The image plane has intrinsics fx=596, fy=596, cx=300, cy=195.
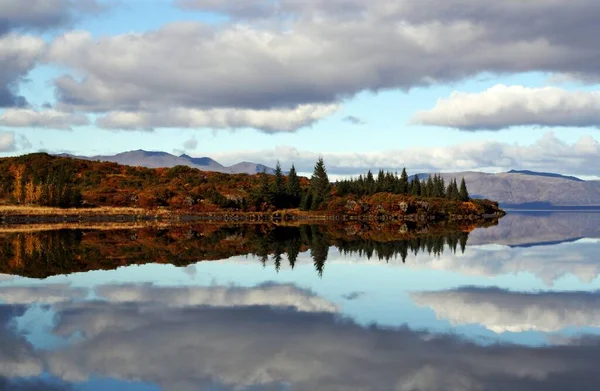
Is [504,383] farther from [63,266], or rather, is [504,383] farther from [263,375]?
[63,266]

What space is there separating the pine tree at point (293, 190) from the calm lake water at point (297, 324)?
413 feet

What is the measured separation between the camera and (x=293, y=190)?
17950 centimetres

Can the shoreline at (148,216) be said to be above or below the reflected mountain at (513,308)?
Answer: above

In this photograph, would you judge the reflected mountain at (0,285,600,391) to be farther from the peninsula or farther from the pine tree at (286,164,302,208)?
the pine tree at (286,164,302,208)

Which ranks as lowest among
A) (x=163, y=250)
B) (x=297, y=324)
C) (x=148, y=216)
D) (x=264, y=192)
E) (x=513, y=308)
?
(x=513, y=308)

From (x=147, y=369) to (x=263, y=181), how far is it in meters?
150

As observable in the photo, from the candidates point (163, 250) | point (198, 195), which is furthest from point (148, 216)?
point (163, 250)

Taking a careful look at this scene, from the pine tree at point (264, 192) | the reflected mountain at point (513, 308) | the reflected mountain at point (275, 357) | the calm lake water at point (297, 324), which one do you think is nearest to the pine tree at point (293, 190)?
the pine tree at point (264, 192)

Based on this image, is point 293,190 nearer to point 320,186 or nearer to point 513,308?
point 320,186

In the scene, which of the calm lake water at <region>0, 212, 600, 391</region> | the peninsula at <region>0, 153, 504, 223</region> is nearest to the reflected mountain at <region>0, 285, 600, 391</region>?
the calm lake water at <region>0, 212, 600, 391</region>

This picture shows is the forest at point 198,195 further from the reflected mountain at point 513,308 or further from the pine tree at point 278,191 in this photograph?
the reflected mountain at point 513,308

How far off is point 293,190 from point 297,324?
154 metres

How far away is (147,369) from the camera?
18.9 meters

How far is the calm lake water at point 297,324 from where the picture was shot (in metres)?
18.3
